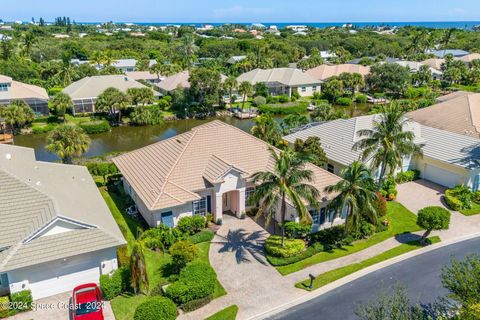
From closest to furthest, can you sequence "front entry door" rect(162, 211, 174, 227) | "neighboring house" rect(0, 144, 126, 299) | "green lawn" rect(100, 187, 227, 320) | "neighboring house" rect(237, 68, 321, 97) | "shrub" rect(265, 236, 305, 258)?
"neighboring house" rect(0, 144, 126, 299) → "green lawn" rect(100, 187, 227, 320) → "shrub" rect(265, 236, 305, 258) → "front entry door" rect(162, 211, 174, 227) → "neighboring house" rect(237, 68, 321, 97)

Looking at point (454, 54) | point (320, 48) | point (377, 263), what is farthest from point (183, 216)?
point (320, 48)

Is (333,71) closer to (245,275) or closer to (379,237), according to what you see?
(379,237)

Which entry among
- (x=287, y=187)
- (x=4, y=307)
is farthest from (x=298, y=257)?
(x=4, y=307)

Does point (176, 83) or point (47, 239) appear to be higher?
point (176, 83)

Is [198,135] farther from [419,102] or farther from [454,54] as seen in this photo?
[454,54]

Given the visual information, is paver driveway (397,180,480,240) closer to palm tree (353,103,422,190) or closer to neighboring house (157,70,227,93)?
palm tree (353,103,422,190)

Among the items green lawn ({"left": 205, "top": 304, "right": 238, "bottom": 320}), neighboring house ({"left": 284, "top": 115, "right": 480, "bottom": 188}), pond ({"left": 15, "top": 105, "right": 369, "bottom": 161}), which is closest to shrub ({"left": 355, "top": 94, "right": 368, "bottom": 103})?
pond ({"left": 15, "top": 105, "right": 369, "bottom": 161})
